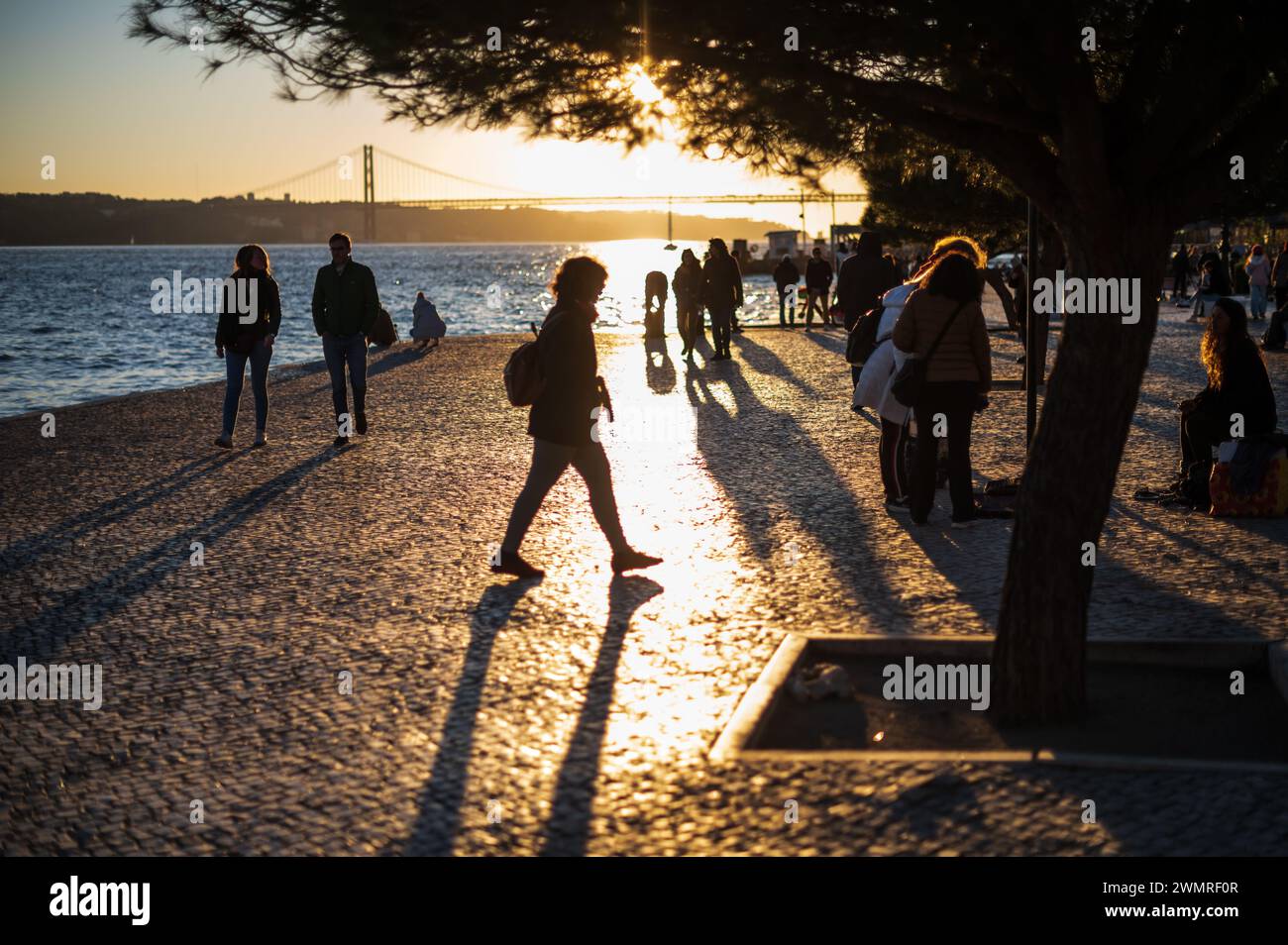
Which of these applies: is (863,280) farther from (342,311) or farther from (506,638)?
(506,638)

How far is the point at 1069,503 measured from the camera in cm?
525

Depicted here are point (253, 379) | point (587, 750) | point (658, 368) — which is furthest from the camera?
point (658, 368)

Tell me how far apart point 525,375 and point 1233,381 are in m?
4.58

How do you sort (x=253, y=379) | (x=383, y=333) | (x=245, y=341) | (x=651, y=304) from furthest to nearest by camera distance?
(x=651, y=304), (x=383, y=333), (x=253, y=379), (x=245, y=341)

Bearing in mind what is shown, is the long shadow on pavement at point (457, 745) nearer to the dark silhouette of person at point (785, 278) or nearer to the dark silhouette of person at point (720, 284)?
the dark silhouette of person at point (720, 284)

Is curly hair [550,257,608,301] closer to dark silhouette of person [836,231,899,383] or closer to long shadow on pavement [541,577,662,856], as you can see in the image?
long shadow on pavement [541,577,662,856]

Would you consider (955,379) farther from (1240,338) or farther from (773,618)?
(773,618)

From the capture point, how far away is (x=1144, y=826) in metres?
4.11

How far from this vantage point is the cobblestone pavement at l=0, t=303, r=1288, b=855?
4188 millimetres

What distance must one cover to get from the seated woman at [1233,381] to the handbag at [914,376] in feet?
5.78

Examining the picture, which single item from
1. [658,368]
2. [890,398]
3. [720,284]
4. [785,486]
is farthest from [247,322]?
[720,284]

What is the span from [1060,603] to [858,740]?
2.93 ft

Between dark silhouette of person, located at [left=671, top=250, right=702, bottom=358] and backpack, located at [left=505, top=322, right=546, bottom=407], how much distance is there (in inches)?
580

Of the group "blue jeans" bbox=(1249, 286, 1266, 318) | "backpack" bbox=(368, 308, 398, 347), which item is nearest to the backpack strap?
"backpack" bbox=(368, 308, 398, 347)
